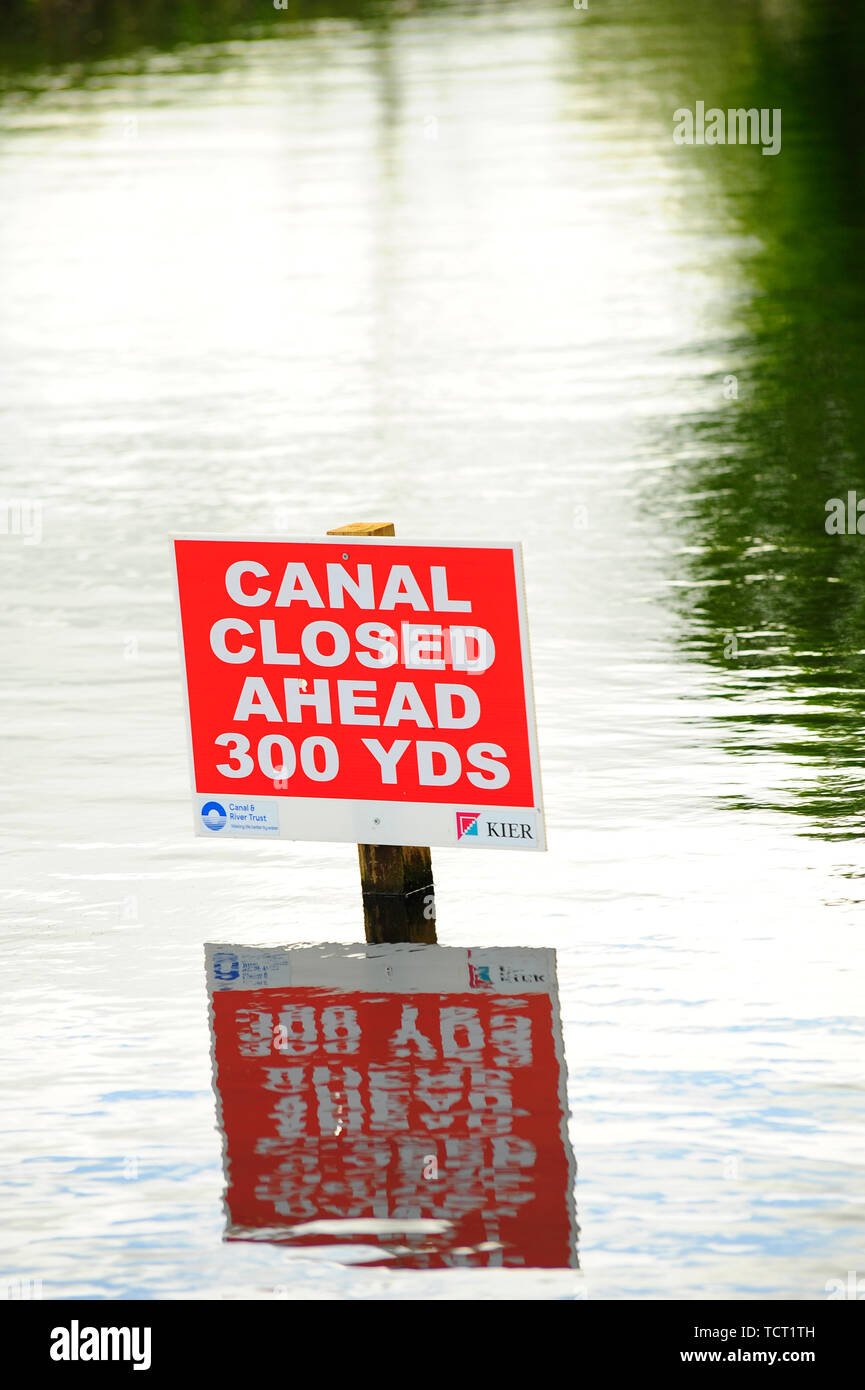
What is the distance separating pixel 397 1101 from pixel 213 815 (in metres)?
1.62

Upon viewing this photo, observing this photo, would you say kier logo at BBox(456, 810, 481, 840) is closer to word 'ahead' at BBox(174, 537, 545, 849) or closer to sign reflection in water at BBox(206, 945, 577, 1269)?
word 'ahead' at BBox(174, 537, 545, 849)

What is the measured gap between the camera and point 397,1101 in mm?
6488

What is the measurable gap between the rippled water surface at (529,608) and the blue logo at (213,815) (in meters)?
0.35

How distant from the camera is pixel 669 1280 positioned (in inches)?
215

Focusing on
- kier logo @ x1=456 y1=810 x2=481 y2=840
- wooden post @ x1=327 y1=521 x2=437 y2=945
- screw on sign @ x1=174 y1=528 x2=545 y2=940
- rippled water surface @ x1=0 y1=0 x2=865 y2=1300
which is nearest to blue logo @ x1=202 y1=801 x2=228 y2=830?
screw on sign @ x1=174 y1=528 x2=545 y2=940

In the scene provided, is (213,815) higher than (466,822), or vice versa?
(213,815)

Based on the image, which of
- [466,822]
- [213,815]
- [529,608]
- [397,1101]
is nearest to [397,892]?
[466,822]

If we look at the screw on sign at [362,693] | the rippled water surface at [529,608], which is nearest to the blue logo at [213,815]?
the screw on sign at [362,693]

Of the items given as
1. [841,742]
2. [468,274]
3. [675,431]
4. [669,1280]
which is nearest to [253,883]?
[841,742]

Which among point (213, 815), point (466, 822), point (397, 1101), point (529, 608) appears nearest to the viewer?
point (397, 1101)

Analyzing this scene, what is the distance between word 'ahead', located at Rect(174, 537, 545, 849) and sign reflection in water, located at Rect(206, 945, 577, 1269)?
44cm

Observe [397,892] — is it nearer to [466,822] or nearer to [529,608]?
[466,822]

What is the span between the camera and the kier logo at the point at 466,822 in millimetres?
7457

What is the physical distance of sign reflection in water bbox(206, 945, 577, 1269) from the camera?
19.0 feet
